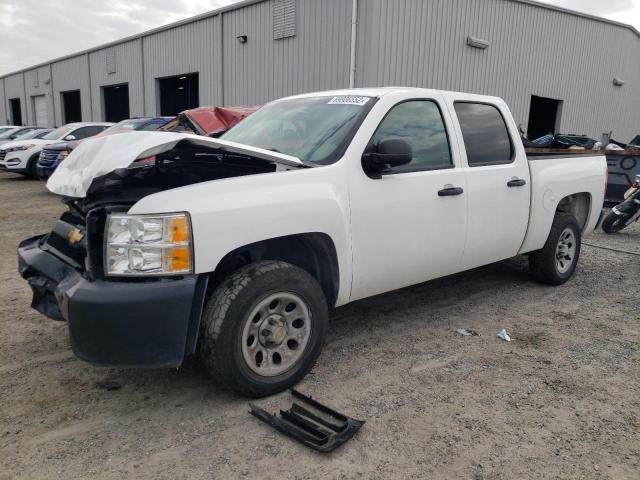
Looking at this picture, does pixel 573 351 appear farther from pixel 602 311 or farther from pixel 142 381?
pixel 142 381

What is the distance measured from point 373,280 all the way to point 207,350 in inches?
50.6

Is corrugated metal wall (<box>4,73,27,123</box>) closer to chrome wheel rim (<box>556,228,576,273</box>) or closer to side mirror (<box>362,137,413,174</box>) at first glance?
chrome wheel rim (<box>556,228,576,273</box>)

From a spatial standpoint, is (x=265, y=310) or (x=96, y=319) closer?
(x=96, y=319)

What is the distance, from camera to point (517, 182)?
4645mm

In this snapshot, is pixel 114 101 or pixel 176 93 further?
pixel 114 101

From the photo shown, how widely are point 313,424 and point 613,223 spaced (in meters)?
7.69

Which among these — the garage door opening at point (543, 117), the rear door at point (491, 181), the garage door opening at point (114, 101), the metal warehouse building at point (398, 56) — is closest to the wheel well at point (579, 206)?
the rear door at point (491, 181)

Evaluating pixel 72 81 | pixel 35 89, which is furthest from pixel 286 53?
pixel 35 89

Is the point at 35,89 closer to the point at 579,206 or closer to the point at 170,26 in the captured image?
the point at 170,26

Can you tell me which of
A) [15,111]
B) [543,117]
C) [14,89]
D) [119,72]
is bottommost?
[543,117]

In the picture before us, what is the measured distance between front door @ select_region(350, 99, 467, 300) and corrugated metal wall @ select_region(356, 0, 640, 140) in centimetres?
941

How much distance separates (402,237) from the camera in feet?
12.2

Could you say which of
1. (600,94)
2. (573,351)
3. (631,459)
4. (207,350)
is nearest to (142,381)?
(207,350)

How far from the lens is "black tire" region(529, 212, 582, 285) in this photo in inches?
210
